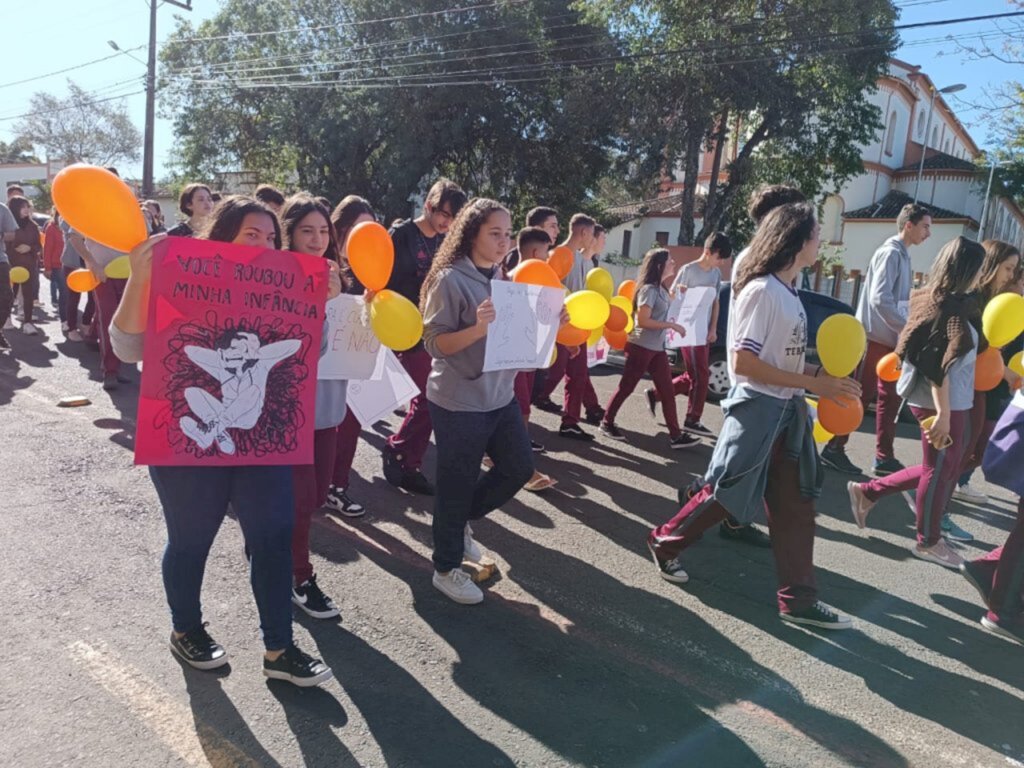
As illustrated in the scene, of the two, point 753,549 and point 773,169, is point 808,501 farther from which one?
point 773,169

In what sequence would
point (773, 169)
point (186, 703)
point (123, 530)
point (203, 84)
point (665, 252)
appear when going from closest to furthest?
point (186, 703), point (123, 530), point (665, 252), point (773, 169), point (203, 84)

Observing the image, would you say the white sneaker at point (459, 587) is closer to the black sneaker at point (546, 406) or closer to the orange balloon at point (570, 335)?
the orange balloon at point (570, 335)

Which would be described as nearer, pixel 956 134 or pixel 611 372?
pixel 611 372

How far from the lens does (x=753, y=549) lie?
4551 millimetres

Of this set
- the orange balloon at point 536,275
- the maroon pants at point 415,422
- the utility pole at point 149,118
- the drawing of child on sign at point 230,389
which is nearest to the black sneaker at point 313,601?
the drawing of child on sign at point 230,389

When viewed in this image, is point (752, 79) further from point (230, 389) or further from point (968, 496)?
point (230, 389)

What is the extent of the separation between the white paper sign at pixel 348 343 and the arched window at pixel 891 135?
40.3 meters

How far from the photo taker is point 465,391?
347cm

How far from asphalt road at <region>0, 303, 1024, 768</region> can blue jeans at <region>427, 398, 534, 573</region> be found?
12.7 inches

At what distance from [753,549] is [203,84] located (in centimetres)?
3046

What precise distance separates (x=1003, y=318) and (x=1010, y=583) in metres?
1.53

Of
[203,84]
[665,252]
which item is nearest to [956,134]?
[203,84]

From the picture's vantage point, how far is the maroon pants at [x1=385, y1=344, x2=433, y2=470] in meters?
5.12

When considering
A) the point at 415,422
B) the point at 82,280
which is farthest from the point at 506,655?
the point at 82,280
